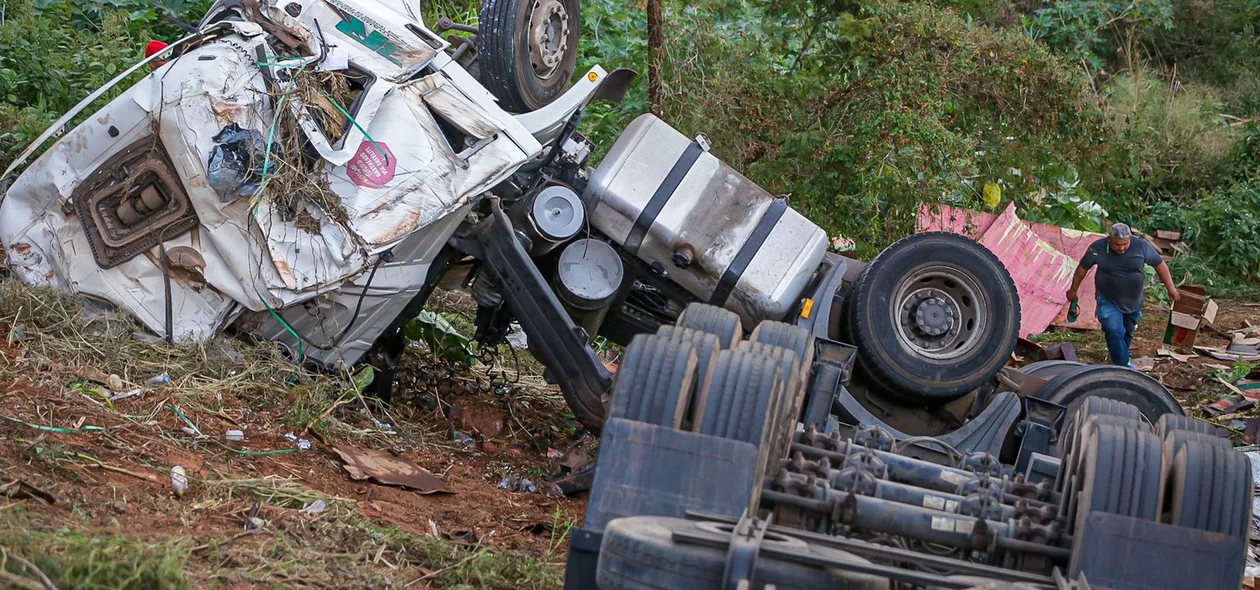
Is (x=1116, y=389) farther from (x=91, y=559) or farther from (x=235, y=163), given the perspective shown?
(x=91, y=559)

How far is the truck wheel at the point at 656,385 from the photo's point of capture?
12.2 feet

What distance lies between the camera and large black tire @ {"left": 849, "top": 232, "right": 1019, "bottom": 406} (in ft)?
19.8

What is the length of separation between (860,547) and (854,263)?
11.3ft

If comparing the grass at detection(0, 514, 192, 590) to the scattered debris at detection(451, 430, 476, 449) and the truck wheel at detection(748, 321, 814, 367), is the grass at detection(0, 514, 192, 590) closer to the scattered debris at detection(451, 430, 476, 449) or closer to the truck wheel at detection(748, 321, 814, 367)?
the truck wheel at detection(748, 321, 814, 367)

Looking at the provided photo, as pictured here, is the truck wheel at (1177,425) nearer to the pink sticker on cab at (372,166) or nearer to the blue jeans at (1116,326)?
the pink sticker on cab at (372,166)

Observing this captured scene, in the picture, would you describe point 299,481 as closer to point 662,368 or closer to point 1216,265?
point 662,368

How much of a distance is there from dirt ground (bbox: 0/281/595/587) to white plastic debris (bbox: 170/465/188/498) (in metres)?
0.03

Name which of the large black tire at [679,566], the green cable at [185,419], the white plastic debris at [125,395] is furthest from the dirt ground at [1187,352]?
the white plastic debris at [125,395]

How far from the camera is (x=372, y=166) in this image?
6016 millimetres

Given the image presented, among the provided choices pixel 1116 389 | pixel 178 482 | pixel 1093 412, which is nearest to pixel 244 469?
pixel 178 482

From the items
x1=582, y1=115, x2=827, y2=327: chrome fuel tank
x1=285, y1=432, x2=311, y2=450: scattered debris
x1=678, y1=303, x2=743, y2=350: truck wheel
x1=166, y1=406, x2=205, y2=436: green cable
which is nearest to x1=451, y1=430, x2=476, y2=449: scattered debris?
x1=285, y1=432, x2=311, y2=450: scattered debris

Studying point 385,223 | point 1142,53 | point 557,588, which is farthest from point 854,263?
point 1142,53

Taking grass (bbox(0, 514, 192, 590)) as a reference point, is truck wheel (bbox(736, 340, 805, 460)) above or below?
above

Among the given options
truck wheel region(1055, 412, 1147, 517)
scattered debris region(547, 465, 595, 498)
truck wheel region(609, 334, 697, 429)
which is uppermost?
truck wheel region(1055, 412, 1147, 517)
